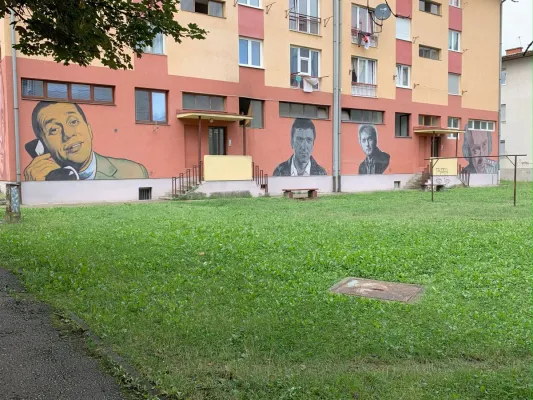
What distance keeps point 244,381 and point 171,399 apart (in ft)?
1.72

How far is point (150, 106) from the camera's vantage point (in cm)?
2186

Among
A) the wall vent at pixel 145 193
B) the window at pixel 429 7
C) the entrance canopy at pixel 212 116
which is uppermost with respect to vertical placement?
the window at pixel 429 7

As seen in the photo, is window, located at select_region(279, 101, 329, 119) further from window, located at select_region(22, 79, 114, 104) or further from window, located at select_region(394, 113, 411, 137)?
window, located at select_region(22, 79, 114, 104)

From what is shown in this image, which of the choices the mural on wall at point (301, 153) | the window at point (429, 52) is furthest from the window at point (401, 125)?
the mural on wall at point (301, 153)

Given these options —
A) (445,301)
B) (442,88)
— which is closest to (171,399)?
(445,301)

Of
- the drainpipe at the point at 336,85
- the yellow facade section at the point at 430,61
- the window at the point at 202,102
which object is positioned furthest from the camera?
the yellow facade section at the point at 430,61

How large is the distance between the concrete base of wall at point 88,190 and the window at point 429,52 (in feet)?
64.8

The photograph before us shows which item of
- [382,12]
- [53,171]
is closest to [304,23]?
[382,12]

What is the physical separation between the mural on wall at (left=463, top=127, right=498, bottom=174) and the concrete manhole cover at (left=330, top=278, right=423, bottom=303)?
101ft

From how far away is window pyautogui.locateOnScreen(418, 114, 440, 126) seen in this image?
1266 inches

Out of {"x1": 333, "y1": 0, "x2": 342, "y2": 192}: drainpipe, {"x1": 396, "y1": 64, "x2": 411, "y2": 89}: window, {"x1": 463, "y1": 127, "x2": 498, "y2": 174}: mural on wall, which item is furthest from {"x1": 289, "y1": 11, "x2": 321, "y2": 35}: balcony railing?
{"x1": 463, "y1": 127, "x2": 498, "y2": 174}: mural on wall

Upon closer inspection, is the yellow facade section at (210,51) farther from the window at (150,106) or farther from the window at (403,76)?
the window at (403,76)

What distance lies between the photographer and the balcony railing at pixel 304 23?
26.0 metres

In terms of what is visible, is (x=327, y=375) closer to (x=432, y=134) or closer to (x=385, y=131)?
(x=385, y=131)
